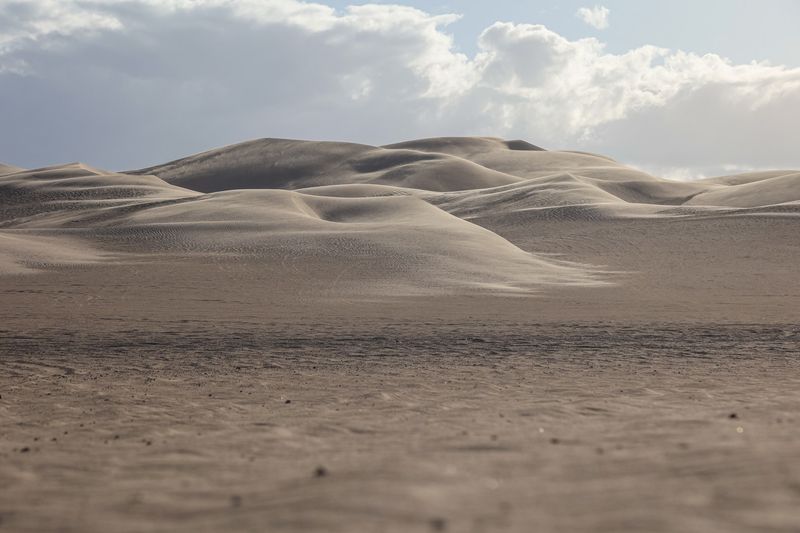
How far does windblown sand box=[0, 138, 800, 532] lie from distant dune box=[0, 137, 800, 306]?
27 centimetres

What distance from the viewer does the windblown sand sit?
18.4 feet

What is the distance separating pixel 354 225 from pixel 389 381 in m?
29.5

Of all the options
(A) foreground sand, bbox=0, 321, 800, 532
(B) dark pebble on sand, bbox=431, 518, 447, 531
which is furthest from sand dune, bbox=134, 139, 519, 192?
(B) dark pebble on sand, bbox=431, 518, 447, 531

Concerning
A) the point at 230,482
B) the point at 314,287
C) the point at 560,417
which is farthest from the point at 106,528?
the point at 314,287

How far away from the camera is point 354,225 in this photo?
41438 millimetres

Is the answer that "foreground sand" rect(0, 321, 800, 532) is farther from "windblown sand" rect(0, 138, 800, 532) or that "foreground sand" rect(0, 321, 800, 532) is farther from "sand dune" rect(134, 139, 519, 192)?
"sand dune" rect(134, 139, 519, 192)

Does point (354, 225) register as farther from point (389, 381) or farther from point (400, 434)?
point (400, 434)

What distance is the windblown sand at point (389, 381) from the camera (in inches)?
220

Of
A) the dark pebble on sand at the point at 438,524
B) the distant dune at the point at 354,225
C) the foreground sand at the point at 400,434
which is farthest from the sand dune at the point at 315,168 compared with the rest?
the dark pebble on sand at the point at 438,524

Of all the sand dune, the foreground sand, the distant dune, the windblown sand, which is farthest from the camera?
the sand dune

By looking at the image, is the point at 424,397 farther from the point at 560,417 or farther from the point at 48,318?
the point at 48,318

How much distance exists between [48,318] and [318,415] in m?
12.0

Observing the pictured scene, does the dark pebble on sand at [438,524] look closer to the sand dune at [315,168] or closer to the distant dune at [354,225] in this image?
the distant dune at [354,225]

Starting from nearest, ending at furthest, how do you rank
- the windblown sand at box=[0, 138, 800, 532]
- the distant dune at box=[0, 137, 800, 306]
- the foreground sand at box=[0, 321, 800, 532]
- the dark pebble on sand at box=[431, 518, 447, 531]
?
the dark pebble on sand at box=[431, 518, 447, 531], the foreground sand at box=[0, 321, 800, 532], the windblown sand at box=[0, 138, 800, 532], the distant dune at box=[0, 137, 800, 306]
